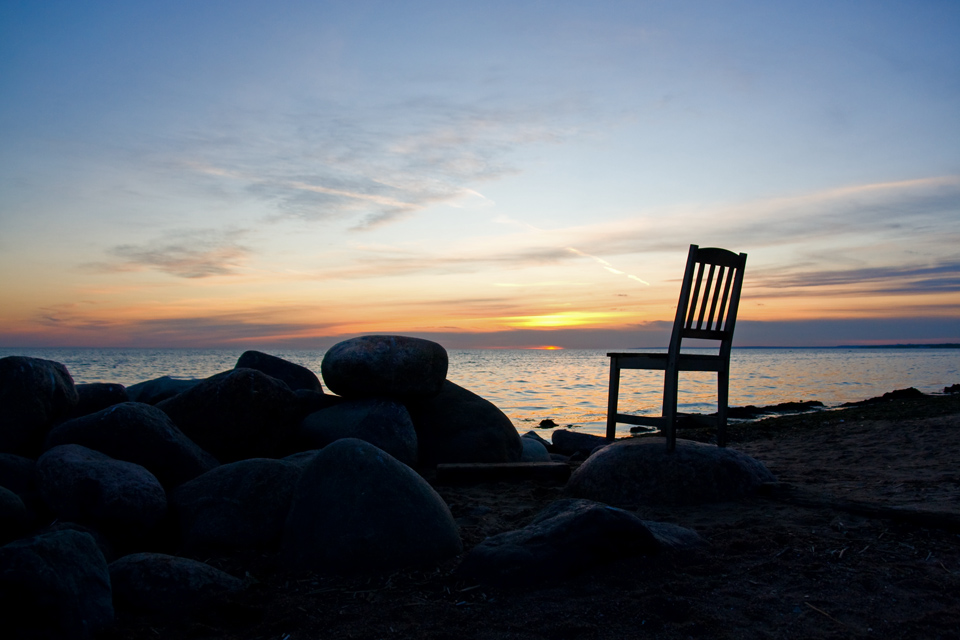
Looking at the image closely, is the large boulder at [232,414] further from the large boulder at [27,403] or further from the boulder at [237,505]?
the boulder at [237,505]

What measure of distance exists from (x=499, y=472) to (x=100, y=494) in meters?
3.49

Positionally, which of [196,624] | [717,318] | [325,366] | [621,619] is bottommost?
[196,624]

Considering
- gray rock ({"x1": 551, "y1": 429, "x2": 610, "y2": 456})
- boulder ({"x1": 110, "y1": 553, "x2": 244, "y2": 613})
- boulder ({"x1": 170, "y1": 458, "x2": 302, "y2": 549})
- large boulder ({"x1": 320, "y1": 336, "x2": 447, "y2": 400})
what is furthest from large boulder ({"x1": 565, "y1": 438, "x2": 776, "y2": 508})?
gray rock ({"x1": 551, "y1": 429, "x2": 610, "y2": 456})

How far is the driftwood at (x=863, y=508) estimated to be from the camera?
3.80 meters

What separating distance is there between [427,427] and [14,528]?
4287mm

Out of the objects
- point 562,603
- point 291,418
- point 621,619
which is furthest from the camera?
point 291,418

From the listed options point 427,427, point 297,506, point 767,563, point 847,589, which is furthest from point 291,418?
point 847,589

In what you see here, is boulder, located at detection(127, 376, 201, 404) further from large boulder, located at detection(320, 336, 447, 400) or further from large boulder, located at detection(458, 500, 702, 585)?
large boulder, located at detection(458, 500, 702, 585)

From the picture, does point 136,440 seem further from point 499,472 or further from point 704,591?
point 704,591

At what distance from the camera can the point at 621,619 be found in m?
2.73

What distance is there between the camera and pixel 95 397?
624cm

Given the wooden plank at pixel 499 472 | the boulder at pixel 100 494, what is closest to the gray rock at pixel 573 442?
the wooden plank at pixel 499 472

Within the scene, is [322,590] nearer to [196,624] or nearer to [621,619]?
[196,624]

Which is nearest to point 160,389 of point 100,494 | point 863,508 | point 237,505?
point 100,494
